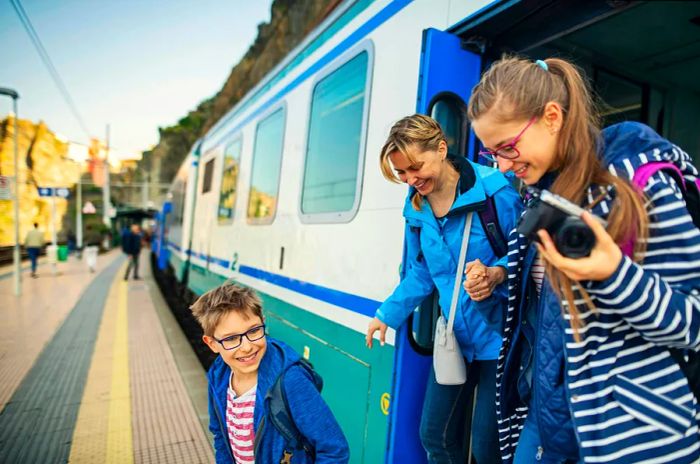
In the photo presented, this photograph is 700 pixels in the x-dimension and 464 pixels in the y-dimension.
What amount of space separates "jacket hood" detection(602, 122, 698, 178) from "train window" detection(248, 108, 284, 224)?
9.33 ft

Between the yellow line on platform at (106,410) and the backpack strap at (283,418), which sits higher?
the backpack strap at (283,418)

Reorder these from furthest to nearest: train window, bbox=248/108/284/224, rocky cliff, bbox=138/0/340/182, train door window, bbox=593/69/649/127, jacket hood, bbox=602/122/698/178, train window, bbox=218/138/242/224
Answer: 1. rocky cliff, bbox=138/0/340/182
2. train window, bbox=218/138/242/224
3. train window, bbox=248/108/284/224
4. train door window, bbox=593/69/649/127
5. jacket hood, bbox=602/122/698/178

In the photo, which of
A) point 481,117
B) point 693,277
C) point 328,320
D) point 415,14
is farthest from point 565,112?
point 328,320

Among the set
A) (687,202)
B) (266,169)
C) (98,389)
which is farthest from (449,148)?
(98,389)

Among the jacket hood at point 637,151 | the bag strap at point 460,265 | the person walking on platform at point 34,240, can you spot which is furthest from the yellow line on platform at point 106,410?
the person walking on platform at point 34,240

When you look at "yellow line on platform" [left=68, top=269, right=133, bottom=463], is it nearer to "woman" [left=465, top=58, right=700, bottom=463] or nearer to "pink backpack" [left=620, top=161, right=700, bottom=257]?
"woman" [left=465, top=58, right=700, bottom=463]

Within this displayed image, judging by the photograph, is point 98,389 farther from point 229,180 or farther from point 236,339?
point 236,339

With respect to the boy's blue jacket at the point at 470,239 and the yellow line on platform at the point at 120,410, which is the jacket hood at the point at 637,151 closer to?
the boy's blue jacket at the point at 470,239

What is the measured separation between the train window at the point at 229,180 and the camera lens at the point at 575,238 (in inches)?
180

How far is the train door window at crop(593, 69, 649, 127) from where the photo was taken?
299cm

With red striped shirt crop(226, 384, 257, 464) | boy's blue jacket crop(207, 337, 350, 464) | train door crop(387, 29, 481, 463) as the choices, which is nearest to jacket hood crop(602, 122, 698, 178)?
train door crop(387, 29, 481, 463)

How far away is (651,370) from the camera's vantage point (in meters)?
1.04

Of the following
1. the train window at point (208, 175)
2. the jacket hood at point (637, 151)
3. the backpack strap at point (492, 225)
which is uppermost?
the train window at point (208, 175)

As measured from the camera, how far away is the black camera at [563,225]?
3.13 feet
